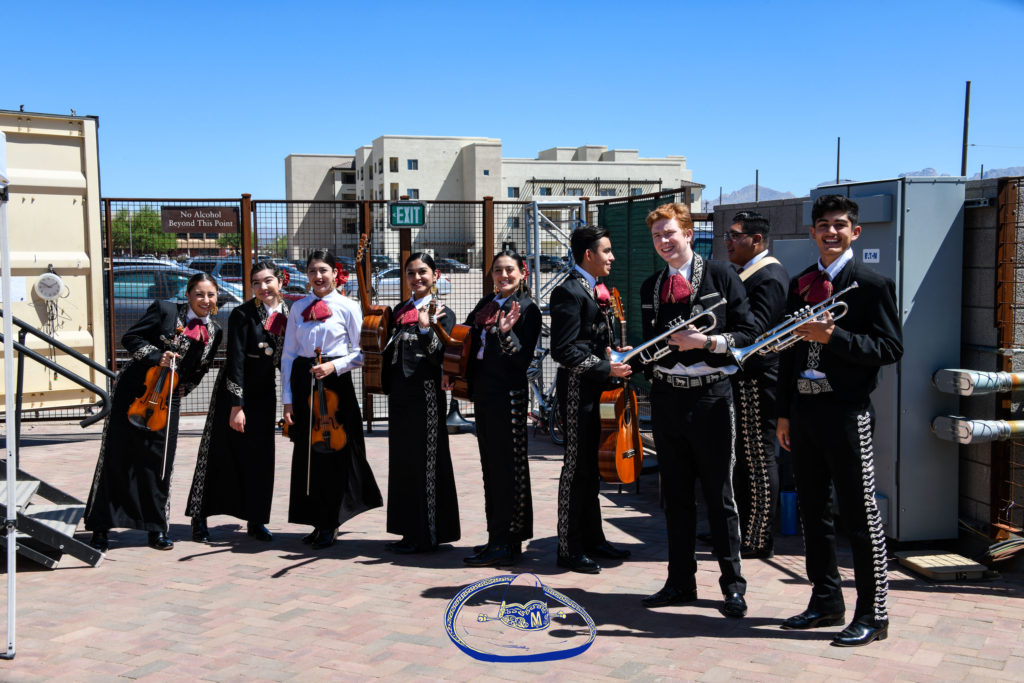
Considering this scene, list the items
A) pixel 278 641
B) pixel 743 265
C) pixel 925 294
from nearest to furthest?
pixel 278 641 < pixel 925 294 < pixel 743 265

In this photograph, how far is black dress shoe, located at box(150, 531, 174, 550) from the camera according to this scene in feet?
21.0

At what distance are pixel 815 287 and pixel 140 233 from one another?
8.26 metres

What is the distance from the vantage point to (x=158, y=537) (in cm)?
645

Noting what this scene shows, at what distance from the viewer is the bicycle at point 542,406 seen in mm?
9562

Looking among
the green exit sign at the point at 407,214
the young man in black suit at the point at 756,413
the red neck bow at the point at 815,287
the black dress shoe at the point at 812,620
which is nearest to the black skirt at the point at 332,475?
the young man in black suit at the point at 756,413

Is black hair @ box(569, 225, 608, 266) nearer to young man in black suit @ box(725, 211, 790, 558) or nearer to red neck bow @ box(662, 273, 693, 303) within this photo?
red neck bow @ box(662, 273, 693, 303)

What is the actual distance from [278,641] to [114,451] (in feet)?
7.53

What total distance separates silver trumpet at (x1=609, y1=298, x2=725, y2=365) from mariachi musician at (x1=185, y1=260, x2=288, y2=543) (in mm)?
2623

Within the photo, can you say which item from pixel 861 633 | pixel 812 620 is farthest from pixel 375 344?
pixel 861 633

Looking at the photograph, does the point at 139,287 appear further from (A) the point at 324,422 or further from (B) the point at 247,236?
(A) the point at 324,422

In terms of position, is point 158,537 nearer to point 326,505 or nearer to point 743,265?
point 326,505

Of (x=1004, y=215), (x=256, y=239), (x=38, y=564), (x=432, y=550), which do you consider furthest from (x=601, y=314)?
(x=256, y=239)

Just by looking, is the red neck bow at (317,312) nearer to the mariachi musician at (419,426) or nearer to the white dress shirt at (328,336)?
the white dress shirt at (328,336)

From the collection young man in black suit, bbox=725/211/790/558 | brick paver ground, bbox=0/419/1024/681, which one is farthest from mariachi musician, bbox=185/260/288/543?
young man in black suit, bbox=725/211/790/558
